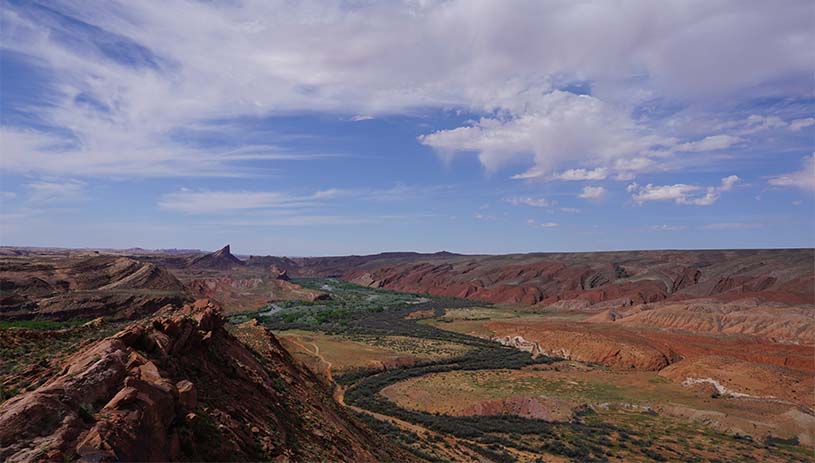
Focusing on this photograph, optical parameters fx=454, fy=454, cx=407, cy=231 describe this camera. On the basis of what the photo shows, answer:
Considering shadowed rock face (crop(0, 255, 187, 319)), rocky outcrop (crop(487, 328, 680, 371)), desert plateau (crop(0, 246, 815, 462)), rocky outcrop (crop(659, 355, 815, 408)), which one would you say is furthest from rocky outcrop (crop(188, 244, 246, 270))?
rocky outcrop (crop(659, 355, 815, 408))

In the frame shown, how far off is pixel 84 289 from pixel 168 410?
57.2 m

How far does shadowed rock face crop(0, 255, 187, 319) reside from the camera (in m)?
46.1

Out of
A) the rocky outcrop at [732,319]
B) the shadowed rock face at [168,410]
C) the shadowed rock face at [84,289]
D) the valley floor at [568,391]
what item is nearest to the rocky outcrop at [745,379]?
the valley floor at [568,391]

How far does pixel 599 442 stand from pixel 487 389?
41.3ft

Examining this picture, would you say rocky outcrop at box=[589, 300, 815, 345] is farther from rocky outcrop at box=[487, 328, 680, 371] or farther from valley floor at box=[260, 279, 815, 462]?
rocky outcrop at box=[487, 328, 680, 371]

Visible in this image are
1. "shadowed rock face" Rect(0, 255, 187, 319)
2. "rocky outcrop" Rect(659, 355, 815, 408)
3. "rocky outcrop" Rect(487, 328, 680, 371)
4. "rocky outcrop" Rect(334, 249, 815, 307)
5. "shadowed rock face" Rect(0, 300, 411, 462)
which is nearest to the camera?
"shadowed rock face" Rect(0, 300, 411, 462)

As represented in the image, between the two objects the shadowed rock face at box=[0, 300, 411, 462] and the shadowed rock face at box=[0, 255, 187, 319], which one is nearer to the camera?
the shadowed rock face at box=[0, 300, 411, 462]

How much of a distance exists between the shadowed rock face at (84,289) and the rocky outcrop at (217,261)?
87.9 meters

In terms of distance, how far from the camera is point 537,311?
95.6m

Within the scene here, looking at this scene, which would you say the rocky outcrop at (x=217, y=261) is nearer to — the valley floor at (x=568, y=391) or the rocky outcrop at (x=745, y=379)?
the valley floor at (x=568, y=391)

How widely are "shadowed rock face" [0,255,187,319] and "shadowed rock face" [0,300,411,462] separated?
4143cm

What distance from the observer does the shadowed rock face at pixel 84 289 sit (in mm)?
46125

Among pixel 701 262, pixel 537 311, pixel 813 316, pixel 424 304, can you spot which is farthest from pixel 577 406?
pixel 701 262

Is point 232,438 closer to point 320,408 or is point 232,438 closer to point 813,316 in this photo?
point 320,408
